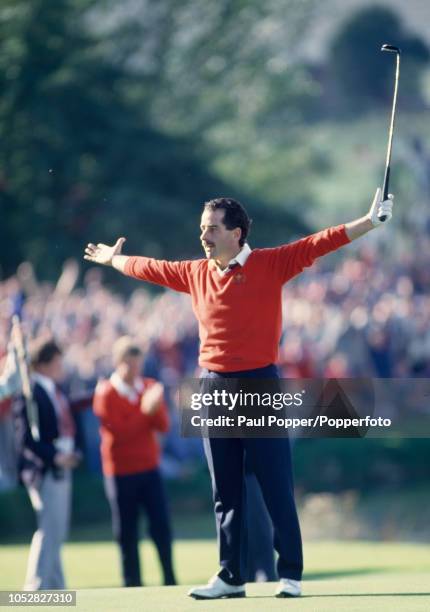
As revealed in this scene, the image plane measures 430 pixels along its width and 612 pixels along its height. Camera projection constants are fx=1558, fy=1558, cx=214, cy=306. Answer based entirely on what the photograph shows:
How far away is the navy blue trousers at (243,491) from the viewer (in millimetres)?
7793

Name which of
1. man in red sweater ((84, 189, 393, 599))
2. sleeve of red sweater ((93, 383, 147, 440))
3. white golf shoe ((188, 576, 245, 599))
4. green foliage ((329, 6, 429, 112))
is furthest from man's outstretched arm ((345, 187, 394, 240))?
green foliage ((329, 6, 429, 112))

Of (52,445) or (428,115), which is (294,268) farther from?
(428,115)

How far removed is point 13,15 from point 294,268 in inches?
943

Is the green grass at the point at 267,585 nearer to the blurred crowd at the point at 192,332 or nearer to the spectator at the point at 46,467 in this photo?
the spectator at the point at 46,467

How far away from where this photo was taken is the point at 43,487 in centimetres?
1102

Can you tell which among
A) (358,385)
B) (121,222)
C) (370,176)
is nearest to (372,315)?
(121,222)

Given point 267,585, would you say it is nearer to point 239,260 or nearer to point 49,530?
point 239,260

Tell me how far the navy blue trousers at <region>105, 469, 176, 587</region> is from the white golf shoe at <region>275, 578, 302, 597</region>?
370cm

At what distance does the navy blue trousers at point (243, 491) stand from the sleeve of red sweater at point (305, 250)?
0.51 metres

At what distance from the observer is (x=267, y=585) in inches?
341

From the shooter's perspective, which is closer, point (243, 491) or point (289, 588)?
point (289, 588)

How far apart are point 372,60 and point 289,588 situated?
122 feet

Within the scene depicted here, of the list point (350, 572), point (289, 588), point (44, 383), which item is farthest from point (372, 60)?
point (289, 588)

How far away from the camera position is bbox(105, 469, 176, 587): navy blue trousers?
37.7 feet
